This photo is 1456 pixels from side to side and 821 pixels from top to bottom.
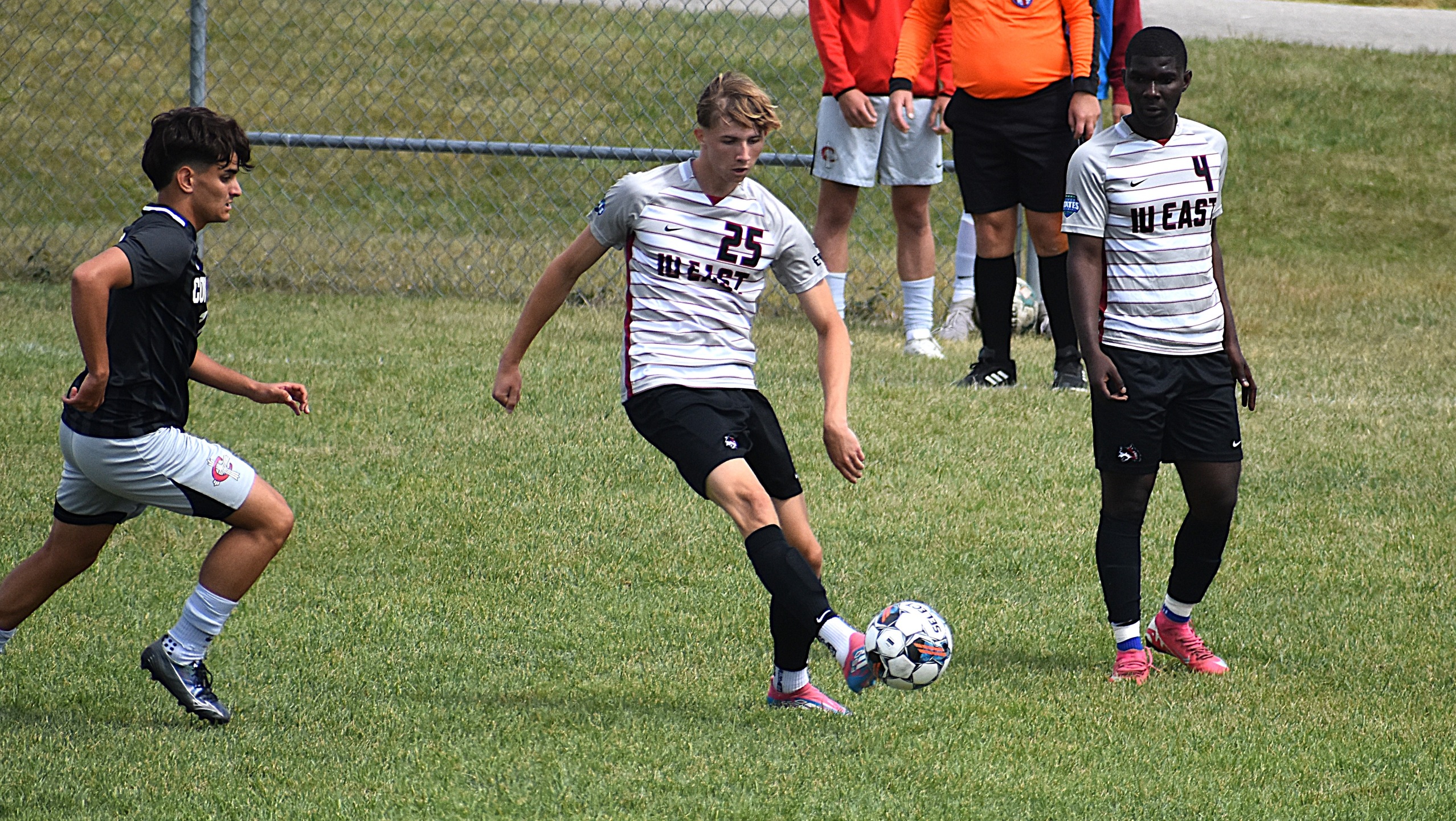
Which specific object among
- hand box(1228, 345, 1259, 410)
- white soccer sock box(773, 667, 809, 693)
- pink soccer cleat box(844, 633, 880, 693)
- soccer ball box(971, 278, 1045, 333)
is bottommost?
soccer ball box(971, 278, 1045, 333)

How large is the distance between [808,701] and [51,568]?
1.92 metres

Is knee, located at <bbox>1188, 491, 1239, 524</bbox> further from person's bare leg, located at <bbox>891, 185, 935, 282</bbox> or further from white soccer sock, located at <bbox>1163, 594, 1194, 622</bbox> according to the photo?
person's bare leg, located at <bbox>891, 185, 935, 282</bbox>

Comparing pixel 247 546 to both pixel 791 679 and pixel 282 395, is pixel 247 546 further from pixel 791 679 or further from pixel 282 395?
pixel 791 679

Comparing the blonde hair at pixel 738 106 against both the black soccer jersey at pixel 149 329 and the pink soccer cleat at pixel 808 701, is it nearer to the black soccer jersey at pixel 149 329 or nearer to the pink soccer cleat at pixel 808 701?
the black soccer jersey at pixel 149 329

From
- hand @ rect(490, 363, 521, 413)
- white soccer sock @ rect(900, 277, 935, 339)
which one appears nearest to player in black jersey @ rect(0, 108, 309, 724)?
hand @ rect(490, 363, 521, 413)

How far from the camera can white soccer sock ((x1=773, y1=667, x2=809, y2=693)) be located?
413cm

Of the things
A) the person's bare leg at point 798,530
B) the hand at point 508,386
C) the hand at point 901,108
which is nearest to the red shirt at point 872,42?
the hand at point 901,108

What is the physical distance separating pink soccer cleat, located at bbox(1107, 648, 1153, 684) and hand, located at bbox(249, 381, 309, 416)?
2.29 m

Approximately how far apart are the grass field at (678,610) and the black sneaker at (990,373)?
0.77ft

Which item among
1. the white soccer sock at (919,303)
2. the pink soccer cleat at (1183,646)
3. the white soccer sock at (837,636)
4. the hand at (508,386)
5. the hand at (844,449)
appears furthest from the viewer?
the white soccer sock at (919,303)

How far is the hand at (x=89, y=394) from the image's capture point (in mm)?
3699

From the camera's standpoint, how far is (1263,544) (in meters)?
5.71

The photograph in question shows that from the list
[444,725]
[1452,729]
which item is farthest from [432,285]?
[1452,729]

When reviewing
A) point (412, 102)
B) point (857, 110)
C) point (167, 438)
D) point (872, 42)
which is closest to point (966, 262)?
point (872, 42)
